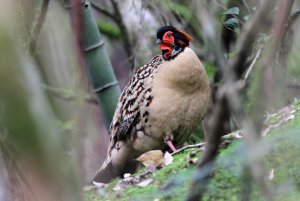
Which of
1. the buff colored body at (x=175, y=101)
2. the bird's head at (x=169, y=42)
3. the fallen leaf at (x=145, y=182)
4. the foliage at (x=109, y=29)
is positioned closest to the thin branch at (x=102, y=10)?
the foliage at (x=109, y=29)

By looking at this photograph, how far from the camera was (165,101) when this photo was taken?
5.20 m

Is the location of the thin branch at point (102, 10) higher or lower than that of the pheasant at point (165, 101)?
higher

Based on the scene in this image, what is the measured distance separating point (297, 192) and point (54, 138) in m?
1.46

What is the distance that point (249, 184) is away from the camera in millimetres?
1865

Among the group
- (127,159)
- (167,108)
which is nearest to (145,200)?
(167,108)

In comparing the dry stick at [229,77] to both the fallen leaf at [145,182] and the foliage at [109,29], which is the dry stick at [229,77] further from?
the foliage at [109,29]

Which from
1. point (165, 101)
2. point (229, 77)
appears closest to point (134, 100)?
point (165, 101)

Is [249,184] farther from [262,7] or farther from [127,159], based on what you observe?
[127,159]

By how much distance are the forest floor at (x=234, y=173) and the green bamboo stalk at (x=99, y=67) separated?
4.23 ft

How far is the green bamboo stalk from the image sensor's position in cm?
562

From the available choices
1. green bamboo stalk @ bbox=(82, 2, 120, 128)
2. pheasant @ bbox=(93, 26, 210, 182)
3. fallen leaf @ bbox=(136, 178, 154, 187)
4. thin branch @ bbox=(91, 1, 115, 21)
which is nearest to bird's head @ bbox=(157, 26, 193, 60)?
pheasant @ bbox=(93, 26, 210, 182)

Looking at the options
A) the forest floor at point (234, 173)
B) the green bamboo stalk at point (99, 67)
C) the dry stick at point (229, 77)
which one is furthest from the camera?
the green bamboo stalk at point (99, 67)

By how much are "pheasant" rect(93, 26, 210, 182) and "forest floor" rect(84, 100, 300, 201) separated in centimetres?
43

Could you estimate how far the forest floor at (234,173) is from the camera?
2488 mm
